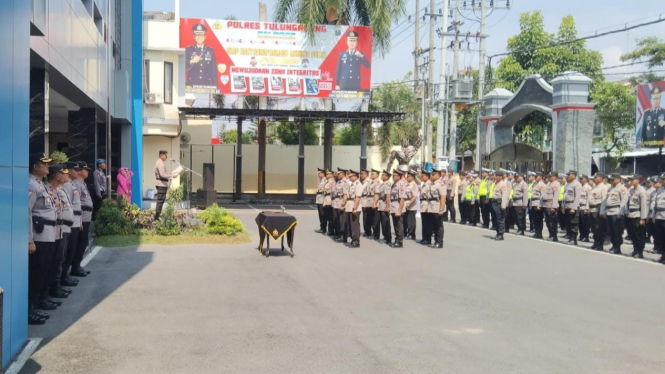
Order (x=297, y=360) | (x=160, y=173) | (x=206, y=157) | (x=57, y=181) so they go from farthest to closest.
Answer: (x=206, y=157)
(x=160, y=173)
(x=57, y=181)
(x=297, y=360)

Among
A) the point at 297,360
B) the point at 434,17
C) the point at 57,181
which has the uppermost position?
the point at 434,17

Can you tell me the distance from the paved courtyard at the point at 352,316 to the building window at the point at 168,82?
15.9 m

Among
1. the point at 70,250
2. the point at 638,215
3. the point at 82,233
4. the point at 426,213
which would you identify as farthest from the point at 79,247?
the point at 638,215

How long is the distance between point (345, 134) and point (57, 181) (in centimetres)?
3451

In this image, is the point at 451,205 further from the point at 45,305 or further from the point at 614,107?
the point at 45,305

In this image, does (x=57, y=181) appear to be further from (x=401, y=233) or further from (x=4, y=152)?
(x=401, y=233)

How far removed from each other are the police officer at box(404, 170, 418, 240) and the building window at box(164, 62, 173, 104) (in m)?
15.0

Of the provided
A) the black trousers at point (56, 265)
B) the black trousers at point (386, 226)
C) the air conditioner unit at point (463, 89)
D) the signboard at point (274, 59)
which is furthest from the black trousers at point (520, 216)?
the black trousers at point (56, 265)

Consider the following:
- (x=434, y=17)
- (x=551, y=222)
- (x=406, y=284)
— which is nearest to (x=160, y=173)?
(x=406, y=284)

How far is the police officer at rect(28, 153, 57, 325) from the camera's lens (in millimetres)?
7262

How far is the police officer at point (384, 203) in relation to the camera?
16.2 meters

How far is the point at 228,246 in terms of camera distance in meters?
14.7

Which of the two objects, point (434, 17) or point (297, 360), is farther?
point (434, 17)

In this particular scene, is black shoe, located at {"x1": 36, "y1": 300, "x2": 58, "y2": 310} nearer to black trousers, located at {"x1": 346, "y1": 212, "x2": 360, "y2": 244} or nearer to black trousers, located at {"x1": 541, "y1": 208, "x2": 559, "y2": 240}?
black trousers, located at {"x1": 346, "y1": 212, "x2": 360, "y2": 244}
